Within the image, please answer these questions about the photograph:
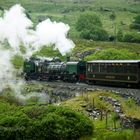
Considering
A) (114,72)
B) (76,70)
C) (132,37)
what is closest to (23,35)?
(76,70)

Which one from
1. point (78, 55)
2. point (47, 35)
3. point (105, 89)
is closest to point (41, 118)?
point (105, 89)

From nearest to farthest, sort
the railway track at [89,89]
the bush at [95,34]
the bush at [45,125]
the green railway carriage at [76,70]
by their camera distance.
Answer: the bush at [45,125]
the railway track at [89,89]
the green railway carriage at [76,70]
the bush at [95,34]

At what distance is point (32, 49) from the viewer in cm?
9350

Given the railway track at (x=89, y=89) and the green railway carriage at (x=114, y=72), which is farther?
the green railway carriage at (x=114, y=72)

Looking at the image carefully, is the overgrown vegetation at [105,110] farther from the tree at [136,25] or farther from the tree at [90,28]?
the tree at [136,25]

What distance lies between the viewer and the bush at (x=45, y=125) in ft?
129

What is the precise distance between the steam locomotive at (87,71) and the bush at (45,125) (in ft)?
43.7

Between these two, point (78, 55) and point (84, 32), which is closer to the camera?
point (78, 55)

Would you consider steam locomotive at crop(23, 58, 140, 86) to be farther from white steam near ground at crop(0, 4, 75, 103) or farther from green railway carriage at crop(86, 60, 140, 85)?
white steam near ground at crop(0, 4, 75, 103)

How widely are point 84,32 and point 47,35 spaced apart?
82.9 metres

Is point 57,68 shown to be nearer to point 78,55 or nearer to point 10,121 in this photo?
point 10,121

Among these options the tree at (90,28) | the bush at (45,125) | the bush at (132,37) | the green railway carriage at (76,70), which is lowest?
the bush at (45,125)

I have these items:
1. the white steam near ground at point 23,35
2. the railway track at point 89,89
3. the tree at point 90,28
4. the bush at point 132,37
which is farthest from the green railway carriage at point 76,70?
the tree at point 90,28

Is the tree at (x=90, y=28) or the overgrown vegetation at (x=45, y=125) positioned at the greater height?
the tree at (x=90, y=28)
